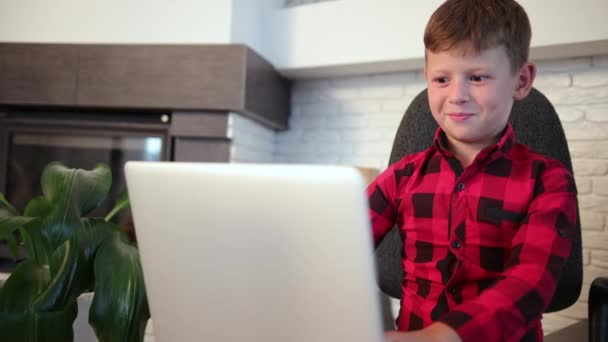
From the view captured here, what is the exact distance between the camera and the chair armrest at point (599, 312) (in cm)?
71

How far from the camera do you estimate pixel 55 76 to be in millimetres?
2174

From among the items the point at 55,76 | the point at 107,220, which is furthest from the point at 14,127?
the point at 107,220

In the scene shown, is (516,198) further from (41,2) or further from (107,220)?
(41,2)

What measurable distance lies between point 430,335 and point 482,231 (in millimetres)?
244

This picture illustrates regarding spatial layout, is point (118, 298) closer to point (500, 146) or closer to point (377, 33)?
point (500, 146)

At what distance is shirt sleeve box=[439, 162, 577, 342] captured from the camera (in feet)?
1.66

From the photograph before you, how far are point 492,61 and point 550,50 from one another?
148cm

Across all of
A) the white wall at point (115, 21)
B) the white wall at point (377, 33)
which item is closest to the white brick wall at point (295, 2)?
the white wall at point (377, 33)

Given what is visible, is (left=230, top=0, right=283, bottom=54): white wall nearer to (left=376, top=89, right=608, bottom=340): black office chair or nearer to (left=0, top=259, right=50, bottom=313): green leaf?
(left=376, top=89, right=608, bottom=340): black office chair

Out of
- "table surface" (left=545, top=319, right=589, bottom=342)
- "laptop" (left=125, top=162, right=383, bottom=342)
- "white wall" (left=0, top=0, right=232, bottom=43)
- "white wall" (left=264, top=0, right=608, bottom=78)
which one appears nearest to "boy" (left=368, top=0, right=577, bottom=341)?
"laptop" (left=125, top=162, right=383, bottom=342)

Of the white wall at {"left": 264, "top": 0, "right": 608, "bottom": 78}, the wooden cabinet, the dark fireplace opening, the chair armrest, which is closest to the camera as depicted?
the chair armrest

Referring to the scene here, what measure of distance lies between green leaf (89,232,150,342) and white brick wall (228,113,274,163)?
4.91 feet

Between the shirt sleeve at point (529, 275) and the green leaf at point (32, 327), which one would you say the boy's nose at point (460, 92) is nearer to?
the shirt sleeve at point (529, 275)

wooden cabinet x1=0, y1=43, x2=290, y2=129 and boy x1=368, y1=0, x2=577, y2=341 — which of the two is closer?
boy x1=368, y1=0, x2=577, y2=341
